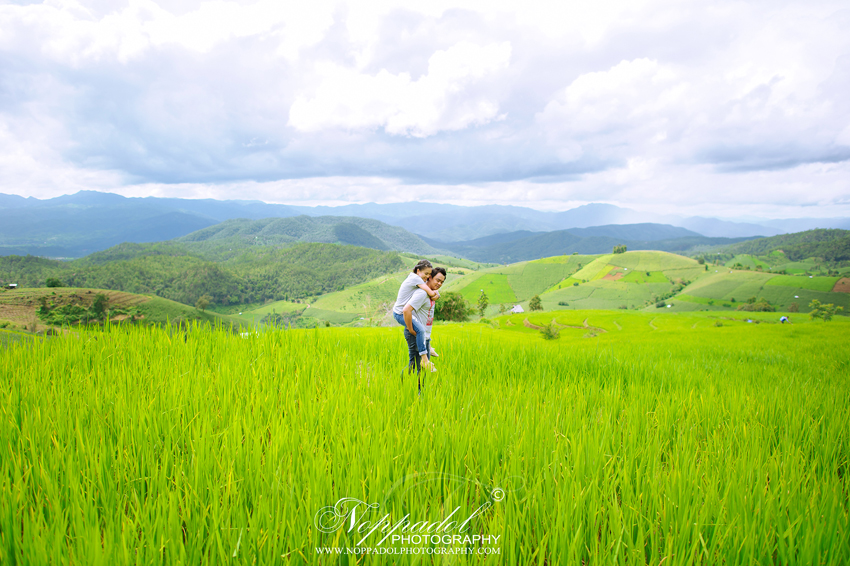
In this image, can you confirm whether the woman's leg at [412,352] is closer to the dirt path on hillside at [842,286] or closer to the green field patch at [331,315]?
the green field patch at [331,315]

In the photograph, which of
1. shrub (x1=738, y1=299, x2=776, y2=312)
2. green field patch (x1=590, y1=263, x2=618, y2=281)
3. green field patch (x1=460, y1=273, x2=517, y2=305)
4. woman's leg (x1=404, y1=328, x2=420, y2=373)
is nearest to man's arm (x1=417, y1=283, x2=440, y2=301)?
woman's leg (x1=404, y1=328, x2=420, y2=373)

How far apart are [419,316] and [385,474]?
10.0ft

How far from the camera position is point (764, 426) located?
3875 mm

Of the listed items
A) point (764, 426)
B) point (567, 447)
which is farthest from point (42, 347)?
point (764, 426)

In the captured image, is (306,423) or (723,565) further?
(306,423)

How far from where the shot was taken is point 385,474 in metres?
2.34

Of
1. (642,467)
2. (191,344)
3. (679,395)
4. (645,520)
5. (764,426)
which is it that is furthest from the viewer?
(191,344)

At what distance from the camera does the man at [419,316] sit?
16.7ft

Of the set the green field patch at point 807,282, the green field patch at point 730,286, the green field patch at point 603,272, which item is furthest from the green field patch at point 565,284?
the green field patch at point 807,282

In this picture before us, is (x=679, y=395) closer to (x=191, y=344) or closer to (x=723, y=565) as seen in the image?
(x=723, y=565)

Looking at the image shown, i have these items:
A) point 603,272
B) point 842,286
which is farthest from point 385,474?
point 603,272

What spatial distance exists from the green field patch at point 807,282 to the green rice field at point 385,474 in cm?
17711

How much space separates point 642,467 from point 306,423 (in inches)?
105

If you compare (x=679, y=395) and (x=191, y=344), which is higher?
(x=191, y=344)
